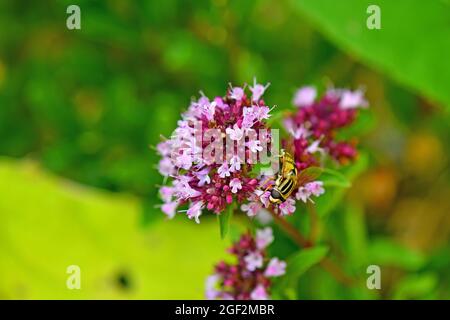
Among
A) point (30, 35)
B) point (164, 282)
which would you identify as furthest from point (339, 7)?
point (30, 35)

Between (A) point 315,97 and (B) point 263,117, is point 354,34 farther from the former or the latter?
(B) point 263,117

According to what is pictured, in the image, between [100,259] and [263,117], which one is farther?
[100,259]

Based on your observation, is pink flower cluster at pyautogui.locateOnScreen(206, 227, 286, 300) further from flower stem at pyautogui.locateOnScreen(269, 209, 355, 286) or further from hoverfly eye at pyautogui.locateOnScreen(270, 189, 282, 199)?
hoverfly eye at pyautogui.locateOnScreen(270, 189, 282, 199)

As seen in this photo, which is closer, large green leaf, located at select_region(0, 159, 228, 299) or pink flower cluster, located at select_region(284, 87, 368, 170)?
pink flower cluster, located at select_region(284, 87, 368, 170)

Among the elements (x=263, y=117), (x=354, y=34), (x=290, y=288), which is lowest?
(x=290, y=288)

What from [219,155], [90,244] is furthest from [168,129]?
[219,155]

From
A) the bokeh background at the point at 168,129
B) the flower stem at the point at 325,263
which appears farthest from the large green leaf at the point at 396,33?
the flower stem at the point at 325,263

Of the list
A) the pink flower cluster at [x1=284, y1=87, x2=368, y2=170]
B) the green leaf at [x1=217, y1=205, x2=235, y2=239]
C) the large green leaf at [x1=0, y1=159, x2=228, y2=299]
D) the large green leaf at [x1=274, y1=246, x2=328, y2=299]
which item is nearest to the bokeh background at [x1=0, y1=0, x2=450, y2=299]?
the large green leaf at [x1=0, y1=159, x2=228, y2=299]
